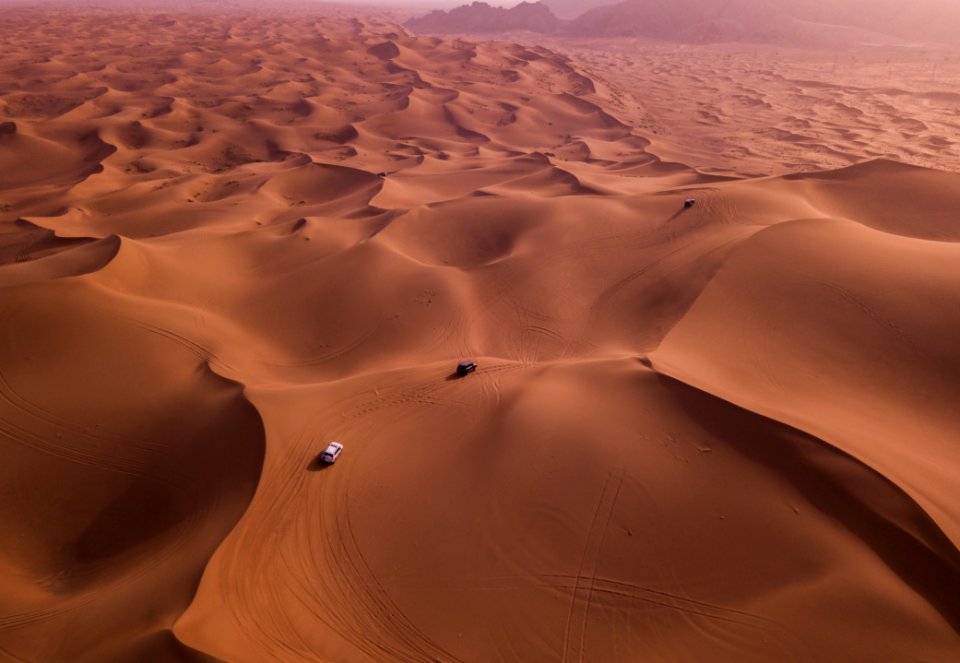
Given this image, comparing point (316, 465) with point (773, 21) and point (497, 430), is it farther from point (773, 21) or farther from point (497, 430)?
point (773, 21)

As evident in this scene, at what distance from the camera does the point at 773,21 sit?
304 feet

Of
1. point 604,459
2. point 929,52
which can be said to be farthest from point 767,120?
point 929,52

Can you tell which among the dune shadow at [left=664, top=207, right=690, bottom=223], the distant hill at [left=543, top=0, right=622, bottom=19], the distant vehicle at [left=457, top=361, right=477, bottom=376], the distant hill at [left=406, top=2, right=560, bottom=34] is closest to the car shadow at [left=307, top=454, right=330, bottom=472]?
the distant vehicle at [left=457, top=361, right=477, bottom=376]

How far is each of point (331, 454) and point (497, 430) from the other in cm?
313

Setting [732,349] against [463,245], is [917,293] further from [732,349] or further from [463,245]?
[463,245]

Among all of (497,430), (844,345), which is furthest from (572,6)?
(497,430)

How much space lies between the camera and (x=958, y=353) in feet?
36.3

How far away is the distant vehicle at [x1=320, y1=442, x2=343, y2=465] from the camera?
31.4 feet

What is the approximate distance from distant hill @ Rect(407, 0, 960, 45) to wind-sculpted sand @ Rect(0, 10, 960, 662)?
87606 millimetres

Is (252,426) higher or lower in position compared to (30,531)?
higher

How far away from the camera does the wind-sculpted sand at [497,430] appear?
7066mm

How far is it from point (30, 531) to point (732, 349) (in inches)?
575

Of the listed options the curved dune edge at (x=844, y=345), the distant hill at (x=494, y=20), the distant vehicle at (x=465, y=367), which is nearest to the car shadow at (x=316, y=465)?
the distant vehicle at (x=465, y=367)

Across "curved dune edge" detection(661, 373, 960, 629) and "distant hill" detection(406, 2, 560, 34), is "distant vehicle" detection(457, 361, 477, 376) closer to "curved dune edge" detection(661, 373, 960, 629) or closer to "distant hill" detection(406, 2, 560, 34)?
"curved dune edge" detection(661, 373, 960, 629)
